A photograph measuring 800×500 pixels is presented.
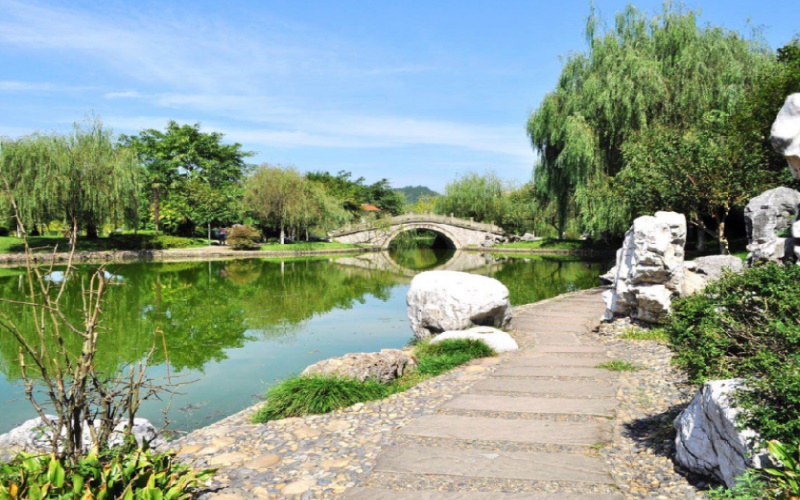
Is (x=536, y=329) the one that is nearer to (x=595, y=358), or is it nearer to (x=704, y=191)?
(x=595, y=358)

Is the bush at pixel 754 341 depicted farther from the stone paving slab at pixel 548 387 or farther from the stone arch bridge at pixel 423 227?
the stone arch bridge at pixel 423 227

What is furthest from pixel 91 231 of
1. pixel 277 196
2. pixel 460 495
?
pixel 460 495

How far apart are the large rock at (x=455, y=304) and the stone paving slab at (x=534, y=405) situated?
9.56 feet

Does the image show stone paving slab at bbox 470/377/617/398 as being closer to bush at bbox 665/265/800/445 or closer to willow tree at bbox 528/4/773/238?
bush at bbox 665/265/800/445

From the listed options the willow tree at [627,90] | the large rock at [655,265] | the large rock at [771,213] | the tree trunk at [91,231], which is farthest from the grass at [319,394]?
the tree trunk at [91,231]

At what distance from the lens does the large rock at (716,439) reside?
2.75m

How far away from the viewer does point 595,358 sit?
22.1 feet

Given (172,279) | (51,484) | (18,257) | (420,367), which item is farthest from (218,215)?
(51,484)

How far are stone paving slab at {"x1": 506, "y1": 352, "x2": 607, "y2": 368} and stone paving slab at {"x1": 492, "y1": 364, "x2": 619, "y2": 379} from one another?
174mm

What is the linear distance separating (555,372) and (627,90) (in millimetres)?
15782

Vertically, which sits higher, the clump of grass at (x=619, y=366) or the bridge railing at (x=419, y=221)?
the bridge railing at (x=419, y=221)

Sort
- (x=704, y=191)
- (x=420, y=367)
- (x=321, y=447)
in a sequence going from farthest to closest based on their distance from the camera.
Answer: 1. (x=704, y=191)
2. (x=420, y=367)
3. (x=321, y=447)

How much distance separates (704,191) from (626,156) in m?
3.70

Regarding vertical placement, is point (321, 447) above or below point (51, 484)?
below
